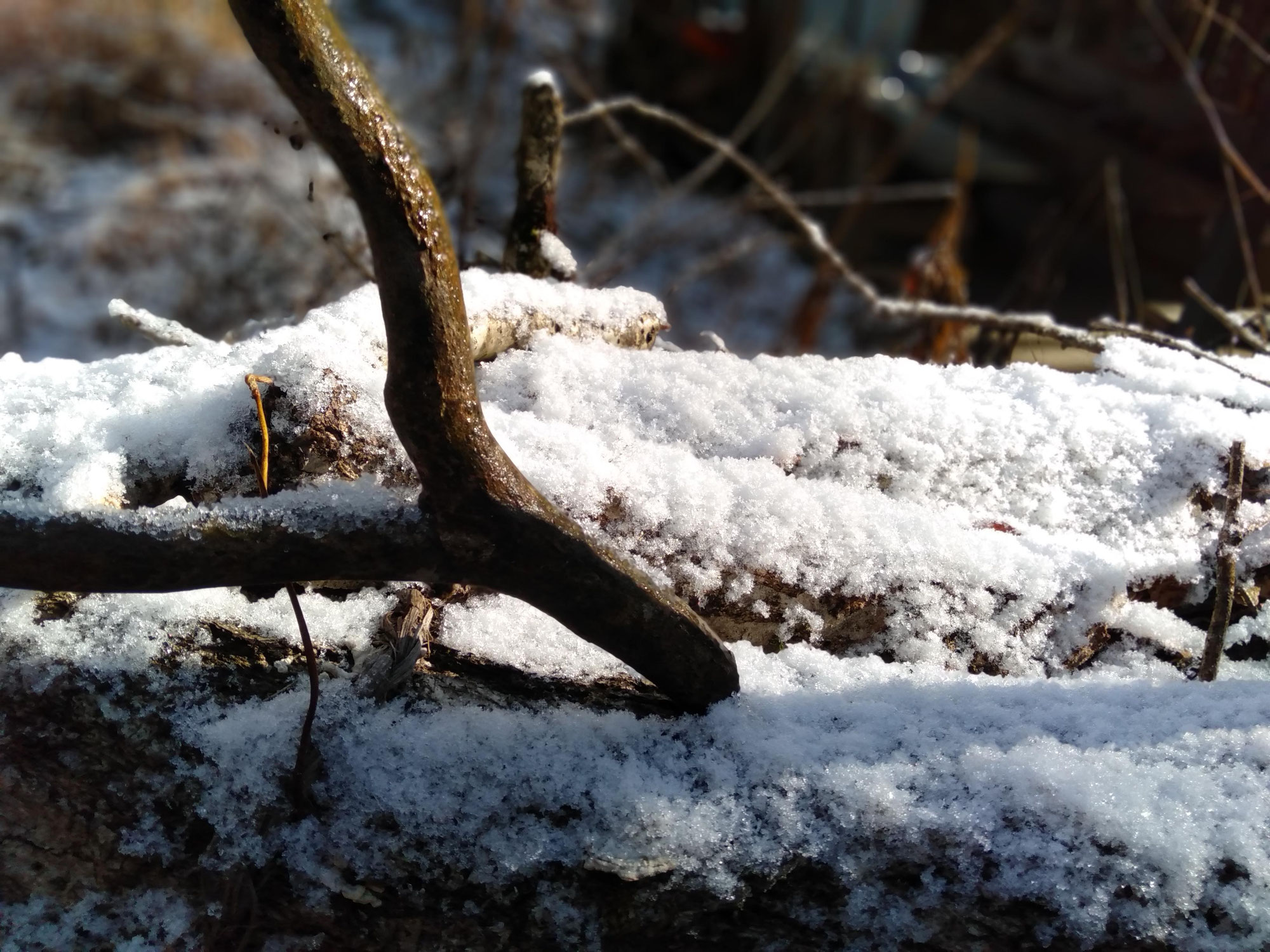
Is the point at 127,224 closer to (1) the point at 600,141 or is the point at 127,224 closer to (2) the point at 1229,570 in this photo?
(1) the point at 600,141

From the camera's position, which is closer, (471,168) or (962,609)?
(962,609)

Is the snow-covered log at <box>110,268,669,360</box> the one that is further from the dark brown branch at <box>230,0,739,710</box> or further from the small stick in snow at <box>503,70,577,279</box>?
the dark brown branch at <box>230,0,739,710</box>

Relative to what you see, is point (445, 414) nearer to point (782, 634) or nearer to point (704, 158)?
point (782, 634)

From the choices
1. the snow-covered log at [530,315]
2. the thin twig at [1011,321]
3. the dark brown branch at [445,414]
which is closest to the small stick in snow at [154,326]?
the snow-covered log at [530,315]

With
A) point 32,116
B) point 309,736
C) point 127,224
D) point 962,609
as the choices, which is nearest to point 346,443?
point 309,736

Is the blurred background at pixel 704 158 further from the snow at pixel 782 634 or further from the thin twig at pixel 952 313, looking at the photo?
the snow at pixel 782 634
